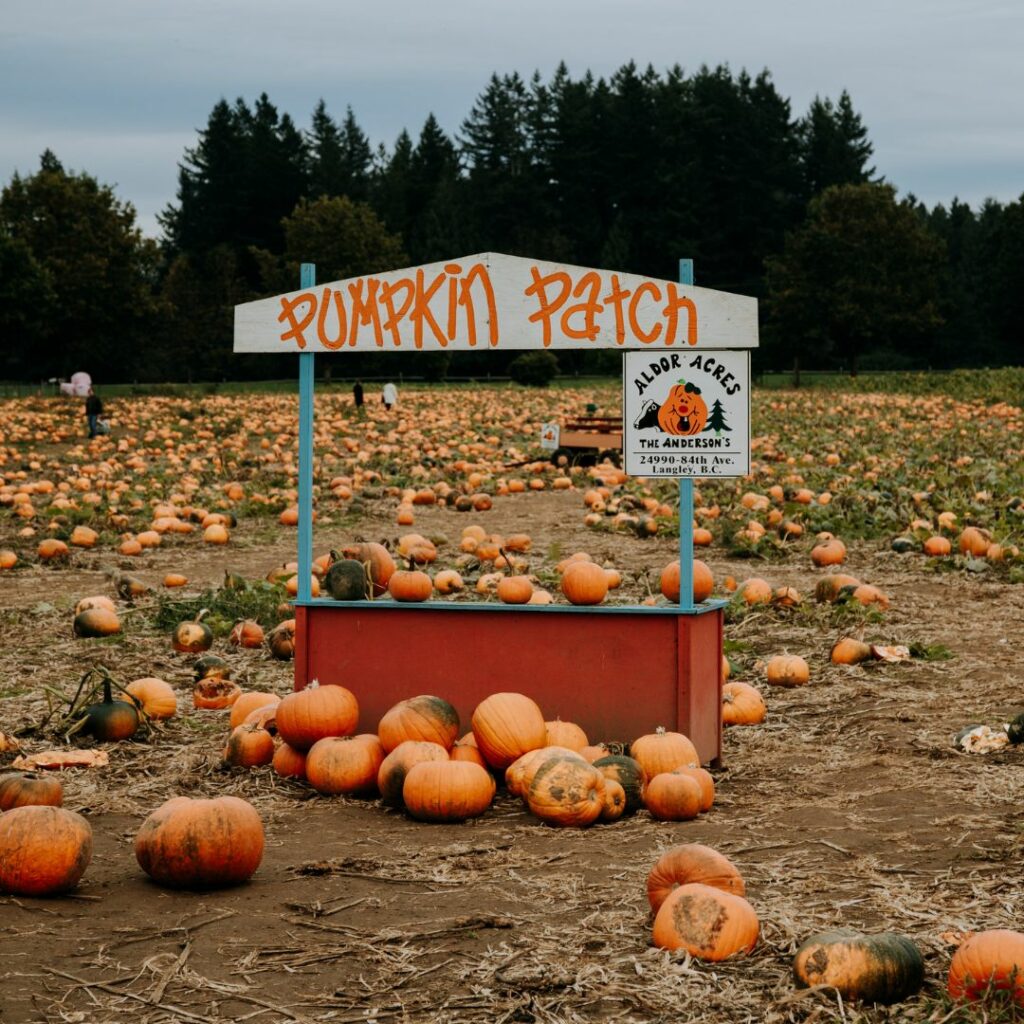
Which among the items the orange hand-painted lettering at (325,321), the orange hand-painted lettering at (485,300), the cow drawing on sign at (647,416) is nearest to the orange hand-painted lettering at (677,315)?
the cow drawing on sign at (647,416)

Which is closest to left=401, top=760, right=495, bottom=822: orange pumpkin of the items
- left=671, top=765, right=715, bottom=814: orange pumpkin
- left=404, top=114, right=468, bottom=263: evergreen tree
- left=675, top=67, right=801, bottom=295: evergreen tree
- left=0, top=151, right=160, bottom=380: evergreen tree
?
left=671, top=765, right=715, bottom=814: orange pumpkin

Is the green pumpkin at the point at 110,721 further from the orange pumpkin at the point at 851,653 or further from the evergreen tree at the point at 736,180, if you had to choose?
the evergreen tree at the point at 736,180

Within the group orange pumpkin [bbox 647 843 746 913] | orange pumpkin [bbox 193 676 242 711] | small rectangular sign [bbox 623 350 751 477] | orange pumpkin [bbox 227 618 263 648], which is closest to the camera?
orange pumpkin [bbox 647 843 746 913]

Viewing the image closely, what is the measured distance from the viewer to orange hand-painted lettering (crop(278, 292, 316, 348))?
6953 mm

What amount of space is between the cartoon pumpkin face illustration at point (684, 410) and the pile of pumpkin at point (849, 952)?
108 inches

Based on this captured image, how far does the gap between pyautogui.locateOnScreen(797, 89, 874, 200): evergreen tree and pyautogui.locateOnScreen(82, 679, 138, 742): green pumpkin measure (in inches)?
3643

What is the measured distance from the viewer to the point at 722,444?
6.47m

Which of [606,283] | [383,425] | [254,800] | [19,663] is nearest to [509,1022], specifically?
[254,800]

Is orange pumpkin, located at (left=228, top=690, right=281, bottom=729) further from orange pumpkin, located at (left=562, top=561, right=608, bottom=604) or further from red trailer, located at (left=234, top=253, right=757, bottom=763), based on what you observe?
orange pumpkin, located at (left=562, top=561, right=608, bottom=604)

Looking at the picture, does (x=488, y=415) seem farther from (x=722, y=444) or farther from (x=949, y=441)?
(x=722, y=444)

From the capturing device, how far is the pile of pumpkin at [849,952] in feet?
11.6

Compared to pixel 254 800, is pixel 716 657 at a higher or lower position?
higher

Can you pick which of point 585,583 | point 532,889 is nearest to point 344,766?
point 585,583

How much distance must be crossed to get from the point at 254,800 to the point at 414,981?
7.59ft
